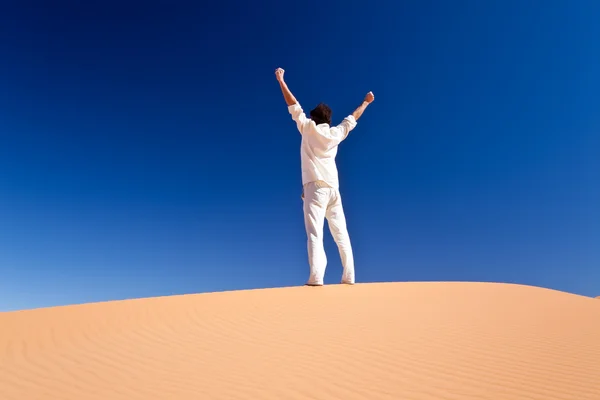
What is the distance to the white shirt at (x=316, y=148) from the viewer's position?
28.3 feet

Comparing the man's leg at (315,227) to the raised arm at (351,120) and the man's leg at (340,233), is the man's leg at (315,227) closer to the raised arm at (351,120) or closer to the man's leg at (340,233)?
the man's leg at (340,233)

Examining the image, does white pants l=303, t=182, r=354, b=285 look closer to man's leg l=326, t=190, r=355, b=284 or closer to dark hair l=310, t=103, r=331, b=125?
man's leg l=326, t=190, r=355, b=284

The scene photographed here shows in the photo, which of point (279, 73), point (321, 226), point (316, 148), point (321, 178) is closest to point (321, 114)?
point (316, 148)

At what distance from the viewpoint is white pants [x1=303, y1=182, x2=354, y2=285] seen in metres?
8.15

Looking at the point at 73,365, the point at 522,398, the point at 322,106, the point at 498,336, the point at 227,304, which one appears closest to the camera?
the point at 522,398

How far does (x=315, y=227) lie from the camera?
8.29 m

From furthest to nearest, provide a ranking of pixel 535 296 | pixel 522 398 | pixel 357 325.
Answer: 1. pixel 535 296
2. pixel 357 325
3. pixel 522 398

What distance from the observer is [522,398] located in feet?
10.8

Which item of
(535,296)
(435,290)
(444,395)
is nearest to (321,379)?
(444,395)

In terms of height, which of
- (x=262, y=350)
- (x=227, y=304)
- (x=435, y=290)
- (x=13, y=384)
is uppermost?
(x=435, y=290)

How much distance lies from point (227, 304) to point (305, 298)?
1223mm

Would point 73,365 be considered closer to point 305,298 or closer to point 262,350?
point 262,350

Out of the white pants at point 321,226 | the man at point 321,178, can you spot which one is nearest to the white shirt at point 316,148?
the man at point 321,178

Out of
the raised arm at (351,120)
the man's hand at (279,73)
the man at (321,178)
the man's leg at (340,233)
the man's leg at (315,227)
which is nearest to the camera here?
the man's leg at (315,227)
